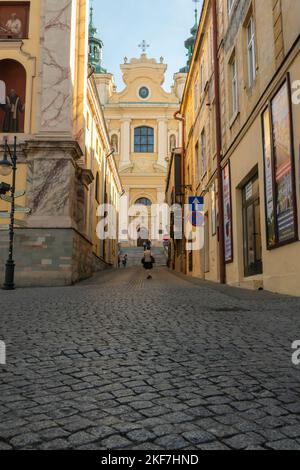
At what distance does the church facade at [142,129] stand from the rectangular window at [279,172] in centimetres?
4489

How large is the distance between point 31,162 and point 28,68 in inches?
161

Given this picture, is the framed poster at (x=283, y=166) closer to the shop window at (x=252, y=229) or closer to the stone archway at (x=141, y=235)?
the shop window at (x=252, y=229)

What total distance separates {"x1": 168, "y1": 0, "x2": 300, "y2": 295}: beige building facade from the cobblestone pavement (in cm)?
349

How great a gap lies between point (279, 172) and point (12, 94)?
521 inches

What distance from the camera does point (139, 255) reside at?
152 ft

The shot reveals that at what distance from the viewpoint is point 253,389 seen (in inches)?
123

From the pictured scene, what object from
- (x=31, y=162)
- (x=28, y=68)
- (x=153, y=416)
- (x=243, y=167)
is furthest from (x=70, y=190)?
(x=153, y=416)

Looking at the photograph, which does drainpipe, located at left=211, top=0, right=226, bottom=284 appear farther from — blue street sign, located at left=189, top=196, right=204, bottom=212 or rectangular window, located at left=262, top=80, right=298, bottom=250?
rectangular window, located at left=262, top=80, right=298, bottom=250

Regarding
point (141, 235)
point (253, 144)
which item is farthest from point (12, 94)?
point (141, 235)

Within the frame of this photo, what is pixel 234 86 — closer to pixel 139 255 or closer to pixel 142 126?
pixel 139 255

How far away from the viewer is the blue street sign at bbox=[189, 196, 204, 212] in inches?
748

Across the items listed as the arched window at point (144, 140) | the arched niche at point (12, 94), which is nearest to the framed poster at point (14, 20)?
the arched niche at point (12, 94)

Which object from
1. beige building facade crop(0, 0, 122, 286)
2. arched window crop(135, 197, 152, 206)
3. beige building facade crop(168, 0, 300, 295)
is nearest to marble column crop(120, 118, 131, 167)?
arched window crop(135, 197, 152, 206)
